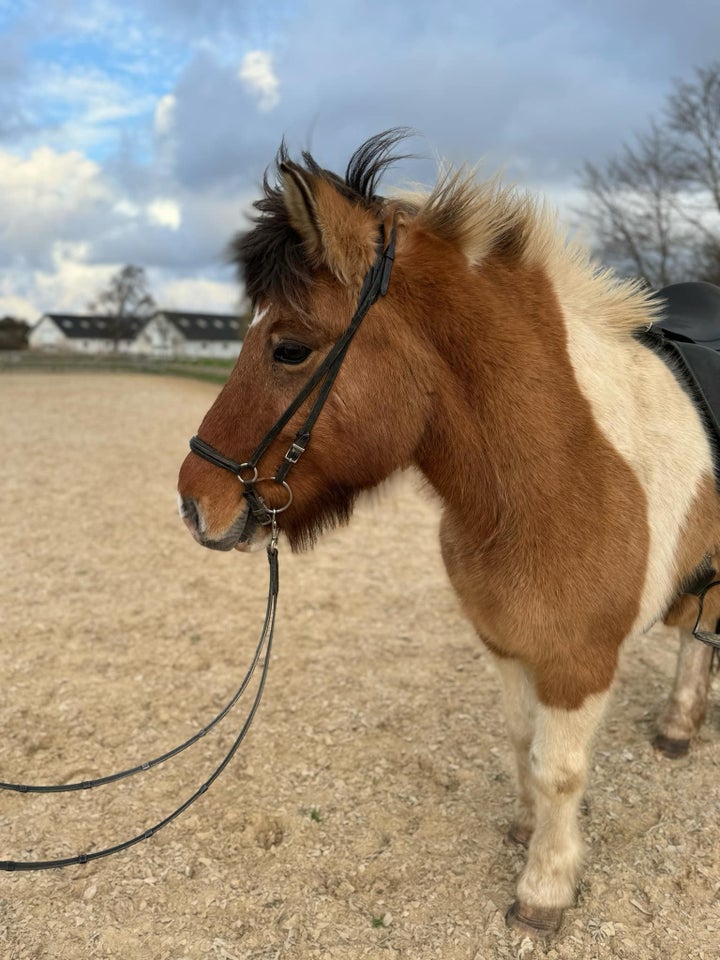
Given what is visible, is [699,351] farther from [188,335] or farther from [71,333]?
[71,333]

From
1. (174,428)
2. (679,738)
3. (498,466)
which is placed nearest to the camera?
(498,466)

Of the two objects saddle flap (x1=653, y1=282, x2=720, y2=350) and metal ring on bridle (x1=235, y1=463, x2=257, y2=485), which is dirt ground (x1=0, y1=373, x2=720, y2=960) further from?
saddle flap (x1=653, y1=282, x2=720, y2=350)

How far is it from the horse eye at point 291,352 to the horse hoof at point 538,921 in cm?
241

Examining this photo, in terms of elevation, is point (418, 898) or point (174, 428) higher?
point (418, 898)

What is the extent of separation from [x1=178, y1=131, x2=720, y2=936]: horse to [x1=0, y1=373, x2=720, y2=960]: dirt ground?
0.41 meters

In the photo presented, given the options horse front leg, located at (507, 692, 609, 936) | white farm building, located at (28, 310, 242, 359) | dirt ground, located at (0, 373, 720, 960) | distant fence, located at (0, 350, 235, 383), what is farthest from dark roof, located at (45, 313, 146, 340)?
horse front leg, located at (507, 692, 609, 936)

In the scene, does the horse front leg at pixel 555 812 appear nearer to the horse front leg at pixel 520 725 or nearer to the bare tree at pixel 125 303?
the horse front leg at pixel 520 725

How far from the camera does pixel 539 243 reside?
95.8 inches

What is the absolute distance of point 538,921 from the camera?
9.10ft

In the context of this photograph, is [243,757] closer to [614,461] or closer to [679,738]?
[679,738]

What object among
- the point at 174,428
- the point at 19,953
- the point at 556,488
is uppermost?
the point at 556,488

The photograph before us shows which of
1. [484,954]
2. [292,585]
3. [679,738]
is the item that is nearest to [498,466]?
[484,954]

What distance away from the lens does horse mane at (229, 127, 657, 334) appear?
7.20 feet

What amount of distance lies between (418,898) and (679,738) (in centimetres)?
186
